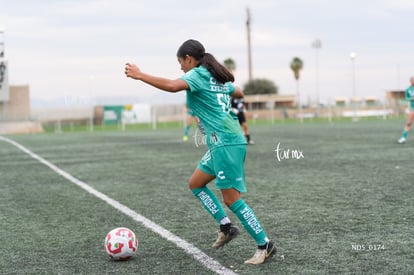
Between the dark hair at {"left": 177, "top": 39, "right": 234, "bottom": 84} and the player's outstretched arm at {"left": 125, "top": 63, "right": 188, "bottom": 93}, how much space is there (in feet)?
1.16

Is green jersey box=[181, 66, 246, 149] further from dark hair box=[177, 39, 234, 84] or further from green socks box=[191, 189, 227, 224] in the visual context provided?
green socks box=[191, 189, 227, 224]

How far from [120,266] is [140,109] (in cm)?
5962

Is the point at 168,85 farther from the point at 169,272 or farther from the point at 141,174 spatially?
the point at 141,174

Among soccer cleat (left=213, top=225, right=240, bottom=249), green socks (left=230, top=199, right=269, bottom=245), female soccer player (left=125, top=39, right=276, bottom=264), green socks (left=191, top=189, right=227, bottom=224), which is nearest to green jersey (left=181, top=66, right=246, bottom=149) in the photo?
female soccer player (left=125, top=39, right=276, bottom=264)

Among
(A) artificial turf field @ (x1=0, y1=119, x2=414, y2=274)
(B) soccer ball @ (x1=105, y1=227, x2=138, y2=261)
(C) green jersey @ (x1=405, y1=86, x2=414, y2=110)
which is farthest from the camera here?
(C) green jersey @ (x1=405, y1=86, x2=414, y2=110)

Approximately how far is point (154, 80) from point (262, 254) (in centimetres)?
168

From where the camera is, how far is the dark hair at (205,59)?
4816mm

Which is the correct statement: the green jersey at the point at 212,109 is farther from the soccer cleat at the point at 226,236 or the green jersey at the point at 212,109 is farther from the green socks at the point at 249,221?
the soccer cleat at the point at 226,236

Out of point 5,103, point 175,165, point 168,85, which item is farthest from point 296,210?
point 5,103

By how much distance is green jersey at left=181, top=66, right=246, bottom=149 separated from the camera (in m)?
4.79

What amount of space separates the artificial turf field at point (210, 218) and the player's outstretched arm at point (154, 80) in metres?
1.45

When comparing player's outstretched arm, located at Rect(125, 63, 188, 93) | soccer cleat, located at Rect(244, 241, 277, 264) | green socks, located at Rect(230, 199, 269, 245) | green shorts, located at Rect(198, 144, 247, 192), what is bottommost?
soccer cleat, located at Rect(244, 241, 277, 264)

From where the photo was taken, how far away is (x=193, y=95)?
16.0 ft

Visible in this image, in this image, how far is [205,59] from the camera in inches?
192
